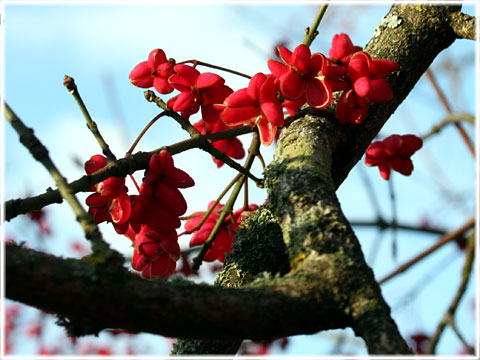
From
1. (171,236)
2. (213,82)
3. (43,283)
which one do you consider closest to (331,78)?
(213,82)

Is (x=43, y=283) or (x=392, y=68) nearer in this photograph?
(x=43, y=283)

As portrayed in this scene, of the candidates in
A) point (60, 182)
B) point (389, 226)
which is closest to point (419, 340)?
point (389, 226)

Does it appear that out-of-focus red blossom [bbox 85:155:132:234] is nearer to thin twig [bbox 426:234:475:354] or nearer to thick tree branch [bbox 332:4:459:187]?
thick tree branch [bbox 332:4:459:187]

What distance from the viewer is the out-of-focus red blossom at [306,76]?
1.31m

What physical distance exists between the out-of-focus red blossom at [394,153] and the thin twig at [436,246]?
47 centimetres

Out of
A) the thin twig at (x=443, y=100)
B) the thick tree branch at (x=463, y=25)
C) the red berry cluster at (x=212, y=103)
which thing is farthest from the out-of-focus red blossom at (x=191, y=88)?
the thin twig at (x=443, y=100)

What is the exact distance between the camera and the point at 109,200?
1.27 meters

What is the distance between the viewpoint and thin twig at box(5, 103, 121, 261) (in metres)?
0.84

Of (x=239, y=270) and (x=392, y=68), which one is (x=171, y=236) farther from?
(x=392, y=68)

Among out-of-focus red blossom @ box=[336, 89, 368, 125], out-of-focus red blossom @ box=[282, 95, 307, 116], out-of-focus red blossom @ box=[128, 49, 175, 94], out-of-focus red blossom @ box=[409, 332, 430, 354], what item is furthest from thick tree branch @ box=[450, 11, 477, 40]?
out-of-focus red blossom @ box=[409, 332, 430, 354]

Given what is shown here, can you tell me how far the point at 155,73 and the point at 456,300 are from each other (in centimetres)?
121

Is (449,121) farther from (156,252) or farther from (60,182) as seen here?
(60,182)

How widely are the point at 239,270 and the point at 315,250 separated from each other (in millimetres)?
442

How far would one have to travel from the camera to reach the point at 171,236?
54.3 inches
